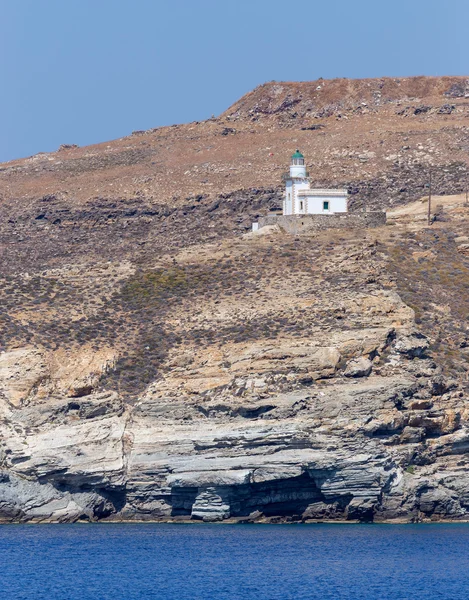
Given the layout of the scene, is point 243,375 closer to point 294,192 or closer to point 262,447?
point 262,447

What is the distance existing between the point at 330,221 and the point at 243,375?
2080 centimetres

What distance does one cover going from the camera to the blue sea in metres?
54.2

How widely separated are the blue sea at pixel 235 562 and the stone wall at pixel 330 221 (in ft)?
89.3

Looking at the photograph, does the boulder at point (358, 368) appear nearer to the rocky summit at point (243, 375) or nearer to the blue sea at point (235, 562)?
the rocky summit at point (243, 375)

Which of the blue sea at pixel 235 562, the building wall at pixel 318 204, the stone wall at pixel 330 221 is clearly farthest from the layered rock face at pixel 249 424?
the building wall at pixel 318 204

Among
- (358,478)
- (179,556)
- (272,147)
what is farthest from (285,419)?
(272,147)

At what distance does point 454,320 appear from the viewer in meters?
82.8

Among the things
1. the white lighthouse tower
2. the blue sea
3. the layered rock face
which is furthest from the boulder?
the white lighthouse tower

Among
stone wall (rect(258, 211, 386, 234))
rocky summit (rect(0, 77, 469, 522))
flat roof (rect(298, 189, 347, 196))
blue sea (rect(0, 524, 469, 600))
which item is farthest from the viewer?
flat roof (rect(298, 189, 347, 196))

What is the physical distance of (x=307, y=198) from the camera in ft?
310

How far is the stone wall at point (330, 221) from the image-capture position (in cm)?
9312

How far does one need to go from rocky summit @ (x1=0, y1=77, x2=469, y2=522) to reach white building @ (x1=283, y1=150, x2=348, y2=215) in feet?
6.71

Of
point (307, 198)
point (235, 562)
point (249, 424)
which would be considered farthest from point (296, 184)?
point (235, 562)

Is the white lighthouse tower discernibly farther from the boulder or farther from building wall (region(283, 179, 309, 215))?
the boulder
